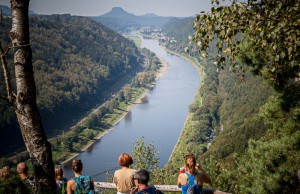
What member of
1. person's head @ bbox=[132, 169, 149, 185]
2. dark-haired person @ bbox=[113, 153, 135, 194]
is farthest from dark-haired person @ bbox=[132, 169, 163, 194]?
A: dark-haired person @ bbox=[113, 153, 135, 194]

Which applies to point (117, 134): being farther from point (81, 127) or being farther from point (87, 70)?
point (87, 70)

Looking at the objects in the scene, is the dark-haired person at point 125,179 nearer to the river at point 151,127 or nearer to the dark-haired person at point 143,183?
the dark-haired person at point 143,183

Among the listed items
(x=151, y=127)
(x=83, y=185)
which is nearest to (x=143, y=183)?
(x=83, y=185)

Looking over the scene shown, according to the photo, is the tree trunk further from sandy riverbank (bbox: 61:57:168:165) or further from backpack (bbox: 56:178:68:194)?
sandy riverbank (bbox: 61:57:168:165)

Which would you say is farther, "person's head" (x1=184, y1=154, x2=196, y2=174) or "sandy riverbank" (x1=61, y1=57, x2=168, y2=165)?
"sandy riverbank" (x1=61, y1=57, x2=168, y2=165)

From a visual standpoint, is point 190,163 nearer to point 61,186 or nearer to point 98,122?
point 61,186

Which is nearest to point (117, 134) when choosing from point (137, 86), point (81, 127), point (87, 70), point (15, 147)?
point (81, 127)

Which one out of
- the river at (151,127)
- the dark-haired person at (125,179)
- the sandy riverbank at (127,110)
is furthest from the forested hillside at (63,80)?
the dark-haired person at (125,179)
